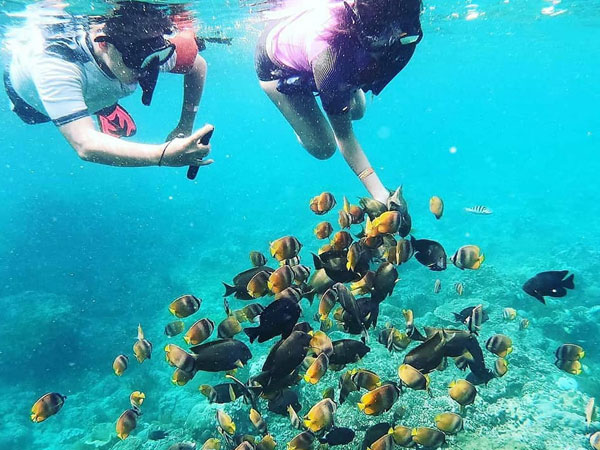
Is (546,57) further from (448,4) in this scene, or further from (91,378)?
(91,378)

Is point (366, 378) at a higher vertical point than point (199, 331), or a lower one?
lower

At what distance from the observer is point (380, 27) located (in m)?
3.23

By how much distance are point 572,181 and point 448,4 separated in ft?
91.3

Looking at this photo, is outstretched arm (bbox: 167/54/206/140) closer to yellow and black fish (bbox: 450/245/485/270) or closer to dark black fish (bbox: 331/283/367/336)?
dark black fish (bbox: 331/283/367/336)

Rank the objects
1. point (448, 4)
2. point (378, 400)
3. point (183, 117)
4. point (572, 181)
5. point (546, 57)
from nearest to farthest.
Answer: point (378, 400)
point (183, 117)
point (448, 4)
point (572, 181)
point (546, 57)

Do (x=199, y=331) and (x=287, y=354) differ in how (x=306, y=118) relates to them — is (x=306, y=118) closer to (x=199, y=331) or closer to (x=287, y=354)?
(x=199, y=331)

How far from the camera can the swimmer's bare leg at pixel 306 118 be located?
5.13m

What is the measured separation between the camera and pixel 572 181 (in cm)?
3794

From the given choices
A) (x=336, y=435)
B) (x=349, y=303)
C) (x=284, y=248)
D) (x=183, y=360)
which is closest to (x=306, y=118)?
(x=284, y=248)

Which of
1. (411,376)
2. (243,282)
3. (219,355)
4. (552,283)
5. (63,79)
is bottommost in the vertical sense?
(552,283)

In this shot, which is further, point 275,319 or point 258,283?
point 258,283

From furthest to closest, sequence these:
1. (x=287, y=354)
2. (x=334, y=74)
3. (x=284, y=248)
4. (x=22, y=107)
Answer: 1. (x=22, y=107)
2. (x=284, y=248)
3. (x=334, y=74)
4. (x=287, y=354)

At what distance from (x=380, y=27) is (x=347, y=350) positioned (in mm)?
2840

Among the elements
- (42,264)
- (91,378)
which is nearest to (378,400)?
(91,378)
